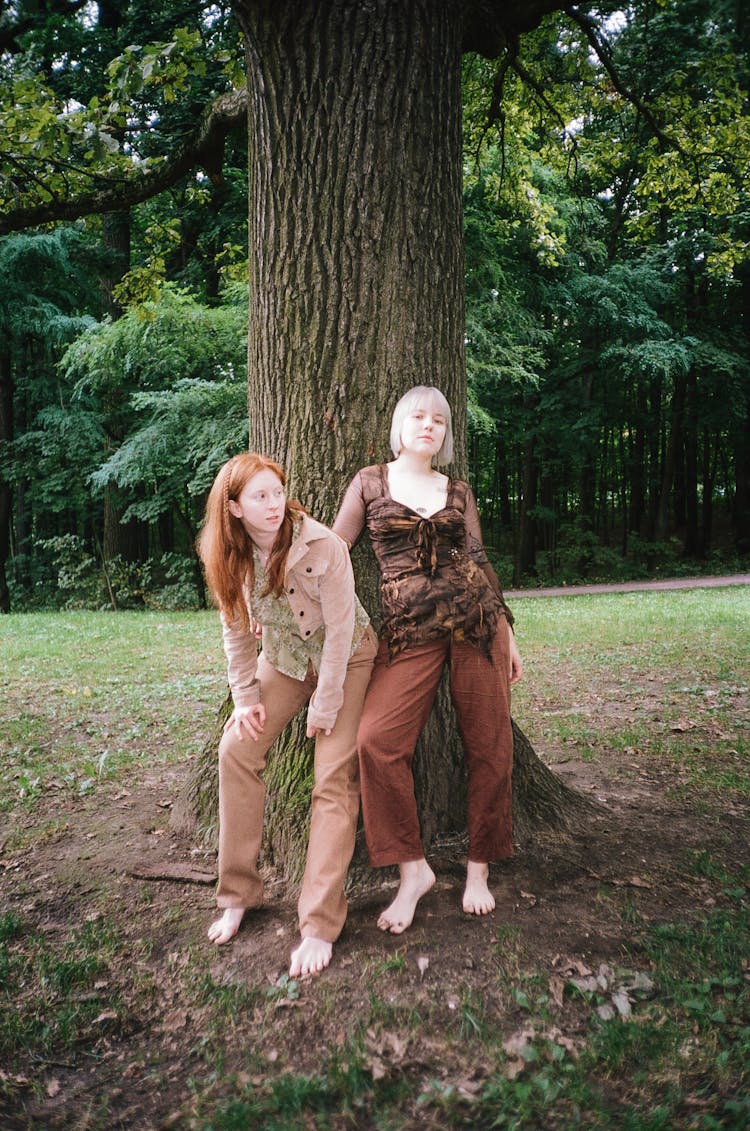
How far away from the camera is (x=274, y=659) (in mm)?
3062

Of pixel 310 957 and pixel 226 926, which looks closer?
pixel 310 957

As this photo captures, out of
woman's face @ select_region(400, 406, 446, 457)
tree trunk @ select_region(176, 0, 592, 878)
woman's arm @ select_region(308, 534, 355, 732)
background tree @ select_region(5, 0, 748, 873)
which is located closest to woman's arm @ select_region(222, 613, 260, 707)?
woman's arm @ select_region(308, 534, 355, 732)

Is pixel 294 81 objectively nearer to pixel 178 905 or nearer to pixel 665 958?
pixel 178 905

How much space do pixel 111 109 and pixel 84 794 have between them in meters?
4.14

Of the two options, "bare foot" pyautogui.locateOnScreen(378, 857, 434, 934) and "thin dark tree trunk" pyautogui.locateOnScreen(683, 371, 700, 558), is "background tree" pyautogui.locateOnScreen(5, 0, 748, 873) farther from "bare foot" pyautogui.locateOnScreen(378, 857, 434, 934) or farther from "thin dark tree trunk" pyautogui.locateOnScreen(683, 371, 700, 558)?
"thin dark tree trunk" pyautogui.locateOnScreen(683, 371, 700, 558)

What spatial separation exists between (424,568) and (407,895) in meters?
1.29

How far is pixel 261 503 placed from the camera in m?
2.90

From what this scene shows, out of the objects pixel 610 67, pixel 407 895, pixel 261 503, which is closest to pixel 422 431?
pixel 261 503

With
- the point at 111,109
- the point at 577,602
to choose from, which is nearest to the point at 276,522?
the point at 111,109

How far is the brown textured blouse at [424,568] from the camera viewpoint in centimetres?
304

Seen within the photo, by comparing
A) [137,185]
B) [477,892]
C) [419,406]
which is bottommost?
[477,892]

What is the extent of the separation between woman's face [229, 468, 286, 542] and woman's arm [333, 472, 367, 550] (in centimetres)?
36

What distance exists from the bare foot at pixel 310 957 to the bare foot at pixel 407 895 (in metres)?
0.25

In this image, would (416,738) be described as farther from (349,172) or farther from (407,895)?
(349,172)
